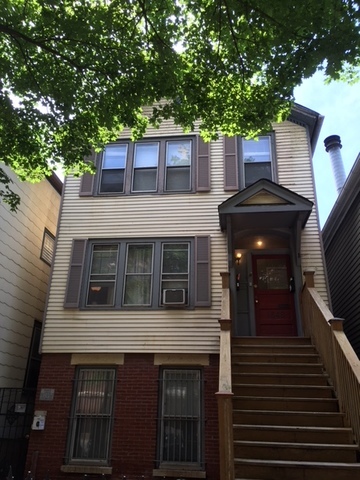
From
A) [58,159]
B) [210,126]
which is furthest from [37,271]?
[210,126]

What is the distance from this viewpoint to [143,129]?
8102 millimetres

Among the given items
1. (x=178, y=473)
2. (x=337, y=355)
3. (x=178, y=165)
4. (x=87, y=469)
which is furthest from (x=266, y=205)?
(x=87, y=469)

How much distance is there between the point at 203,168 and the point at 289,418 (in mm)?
6077

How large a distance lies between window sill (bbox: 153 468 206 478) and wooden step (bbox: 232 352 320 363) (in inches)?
82.1

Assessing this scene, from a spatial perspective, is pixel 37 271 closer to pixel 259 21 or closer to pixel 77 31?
pixel 77 31

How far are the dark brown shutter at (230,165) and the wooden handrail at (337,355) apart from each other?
3.09 metres

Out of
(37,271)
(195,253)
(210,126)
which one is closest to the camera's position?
(210,126)

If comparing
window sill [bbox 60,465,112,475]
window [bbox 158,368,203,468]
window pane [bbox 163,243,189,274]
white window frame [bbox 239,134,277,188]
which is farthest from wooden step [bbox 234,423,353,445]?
white window frame [bbox 239,134,277,188]

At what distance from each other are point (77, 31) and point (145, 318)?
5609 mm

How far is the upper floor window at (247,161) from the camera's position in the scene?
9.58 metres

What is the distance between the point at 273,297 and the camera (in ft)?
29.6

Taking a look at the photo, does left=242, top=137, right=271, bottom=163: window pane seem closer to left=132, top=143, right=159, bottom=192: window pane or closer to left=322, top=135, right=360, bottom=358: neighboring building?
left=322, top=135, right=360, bottom=358: neighboring building

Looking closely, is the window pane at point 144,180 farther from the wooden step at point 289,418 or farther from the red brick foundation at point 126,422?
the wooden step at point 289,418

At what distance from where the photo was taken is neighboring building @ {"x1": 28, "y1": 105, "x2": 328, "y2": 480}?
7.52 m
